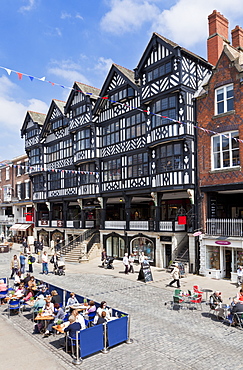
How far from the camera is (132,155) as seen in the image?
25.7m

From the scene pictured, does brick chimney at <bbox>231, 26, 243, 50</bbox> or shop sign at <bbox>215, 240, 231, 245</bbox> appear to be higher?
brick chimney at <bbox>231, 26, 243, 50</bbox>

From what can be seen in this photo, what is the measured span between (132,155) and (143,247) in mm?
7425

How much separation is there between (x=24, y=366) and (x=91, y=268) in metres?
15.4

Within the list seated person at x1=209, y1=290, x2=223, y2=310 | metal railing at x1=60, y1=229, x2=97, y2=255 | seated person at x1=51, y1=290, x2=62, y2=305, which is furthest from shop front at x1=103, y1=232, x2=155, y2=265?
seated person at x1=51, y1=290, x2=62, y2=305

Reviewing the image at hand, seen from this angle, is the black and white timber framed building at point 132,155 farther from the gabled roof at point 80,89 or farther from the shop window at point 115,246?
the gabled roof at point 80,89

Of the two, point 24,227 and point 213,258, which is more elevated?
point 24,227

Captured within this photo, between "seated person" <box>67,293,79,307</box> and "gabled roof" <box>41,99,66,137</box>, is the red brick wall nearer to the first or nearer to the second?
"seated person" <box>67,293,79,307</box>

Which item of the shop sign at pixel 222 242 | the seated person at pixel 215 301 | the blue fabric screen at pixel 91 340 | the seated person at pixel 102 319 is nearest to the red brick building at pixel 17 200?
the shop sign at pixel 222 242

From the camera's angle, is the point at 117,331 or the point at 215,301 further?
the point at 215,301

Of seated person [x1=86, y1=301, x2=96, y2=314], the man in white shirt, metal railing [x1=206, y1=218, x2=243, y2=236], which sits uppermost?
metal railing [x1=206, y1=218, x2=243, y2=236]

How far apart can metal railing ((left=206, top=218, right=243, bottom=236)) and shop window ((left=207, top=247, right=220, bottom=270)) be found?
1.02 m

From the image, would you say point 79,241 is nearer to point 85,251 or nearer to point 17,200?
point 85,251

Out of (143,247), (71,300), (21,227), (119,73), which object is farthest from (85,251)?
(71,300)

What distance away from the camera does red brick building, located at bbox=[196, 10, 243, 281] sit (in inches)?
725
